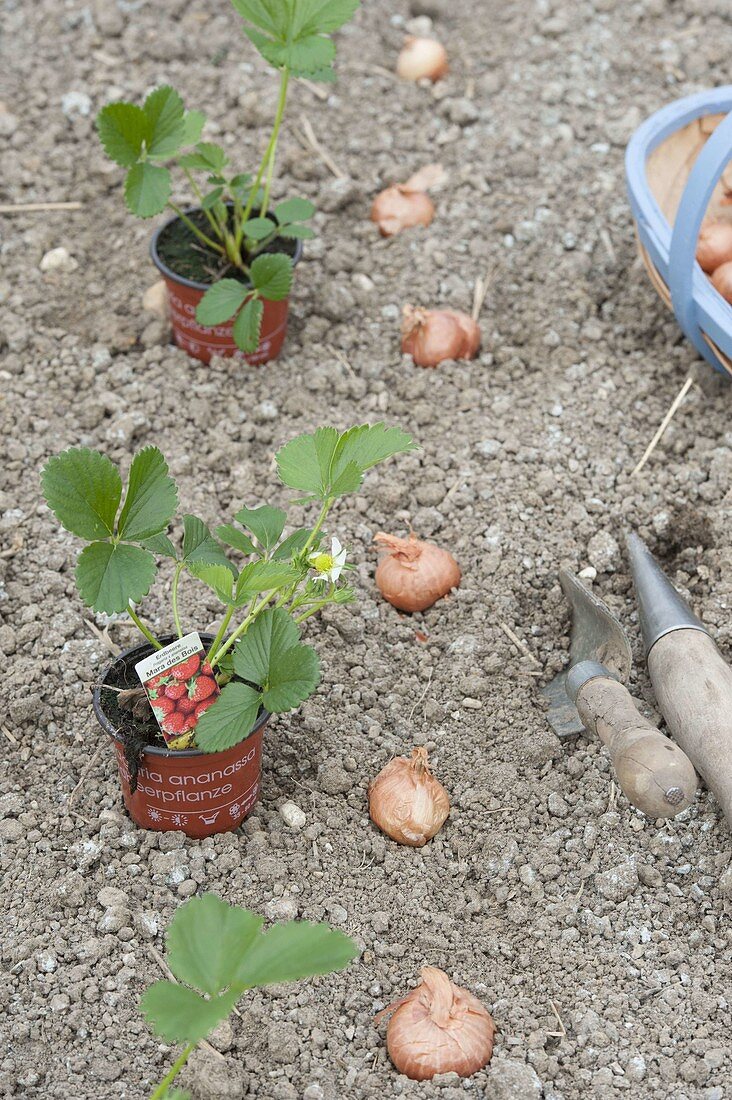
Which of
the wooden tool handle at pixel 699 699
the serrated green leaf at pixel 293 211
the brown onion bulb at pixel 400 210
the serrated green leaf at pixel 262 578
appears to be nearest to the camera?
the serrated green leaf at pixel 262 578

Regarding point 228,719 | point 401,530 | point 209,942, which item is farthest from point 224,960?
point 401,530

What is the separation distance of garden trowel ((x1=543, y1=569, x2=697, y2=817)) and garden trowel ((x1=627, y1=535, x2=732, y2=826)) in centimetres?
7

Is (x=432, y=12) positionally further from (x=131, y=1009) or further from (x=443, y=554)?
(x=131, y=1009)

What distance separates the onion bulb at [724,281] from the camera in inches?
92.4

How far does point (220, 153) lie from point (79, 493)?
1135 millimetres

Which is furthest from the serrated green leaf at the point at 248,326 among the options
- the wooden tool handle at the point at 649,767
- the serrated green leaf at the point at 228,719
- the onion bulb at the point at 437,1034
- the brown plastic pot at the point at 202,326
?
the onion bulb at the point at 437,1034

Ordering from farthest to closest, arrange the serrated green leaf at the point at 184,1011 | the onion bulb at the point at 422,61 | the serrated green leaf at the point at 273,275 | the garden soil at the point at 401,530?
the onion bulb at the point at 422,61
the serrated green leaf at the point at 273,275
the garden soil at the point at 401,530
the serrated green leaf at the point at 184,1011

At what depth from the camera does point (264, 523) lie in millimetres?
1645

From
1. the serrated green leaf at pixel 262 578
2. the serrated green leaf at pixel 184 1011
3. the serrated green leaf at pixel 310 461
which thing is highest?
the serrated green leaf at pixel 310 461

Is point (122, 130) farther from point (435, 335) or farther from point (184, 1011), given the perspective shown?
point (184, 1011)

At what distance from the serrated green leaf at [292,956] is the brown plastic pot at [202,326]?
1.55 m

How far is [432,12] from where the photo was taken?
134 inches

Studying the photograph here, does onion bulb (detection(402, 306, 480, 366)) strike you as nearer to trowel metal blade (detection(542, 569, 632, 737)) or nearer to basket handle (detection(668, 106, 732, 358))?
basket handle (detection(668, 106, 732, 358))

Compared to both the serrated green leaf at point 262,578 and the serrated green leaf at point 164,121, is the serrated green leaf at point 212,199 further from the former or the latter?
the serrated green leaf at point 262,578
